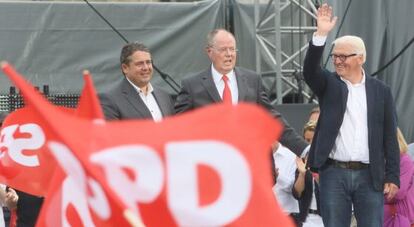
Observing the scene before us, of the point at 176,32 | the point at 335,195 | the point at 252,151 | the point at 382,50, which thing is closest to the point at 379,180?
the point at 335,195

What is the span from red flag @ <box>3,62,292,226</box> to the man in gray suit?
2733 millimetres

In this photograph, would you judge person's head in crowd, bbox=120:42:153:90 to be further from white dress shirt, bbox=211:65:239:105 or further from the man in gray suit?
white dress shirt, bbox=211:65:239:105

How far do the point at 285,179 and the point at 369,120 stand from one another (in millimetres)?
1789

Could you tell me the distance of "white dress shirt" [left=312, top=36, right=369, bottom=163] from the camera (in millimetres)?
7414

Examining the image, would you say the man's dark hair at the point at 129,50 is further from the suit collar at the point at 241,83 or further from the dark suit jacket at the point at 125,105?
the suit collar at the point at 241,83

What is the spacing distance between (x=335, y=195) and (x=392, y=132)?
65 centimetres

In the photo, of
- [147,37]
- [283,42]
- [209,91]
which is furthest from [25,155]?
[283,42]

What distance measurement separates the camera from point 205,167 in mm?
4047

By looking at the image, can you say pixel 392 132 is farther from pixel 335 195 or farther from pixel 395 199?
pixel 395 199

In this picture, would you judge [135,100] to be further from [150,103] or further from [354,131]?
[354,131]

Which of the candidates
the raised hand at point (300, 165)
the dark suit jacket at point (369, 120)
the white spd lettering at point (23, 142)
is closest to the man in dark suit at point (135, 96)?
the white spd lettering at point (23, 142)

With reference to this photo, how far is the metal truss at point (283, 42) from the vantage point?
39.0 ft

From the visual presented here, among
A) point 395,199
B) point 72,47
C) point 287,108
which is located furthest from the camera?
point 72,47

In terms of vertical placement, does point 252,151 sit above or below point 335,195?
above
